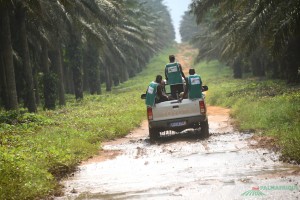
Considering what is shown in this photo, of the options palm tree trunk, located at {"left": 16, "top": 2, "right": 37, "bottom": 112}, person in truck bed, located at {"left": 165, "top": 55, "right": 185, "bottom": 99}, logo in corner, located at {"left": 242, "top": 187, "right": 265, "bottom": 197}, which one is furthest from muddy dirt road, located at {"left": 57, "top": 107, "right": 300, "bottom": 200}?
palm tree trunk, located at {"left": 16, "top": 2, "right": 37, "bottom": 112}

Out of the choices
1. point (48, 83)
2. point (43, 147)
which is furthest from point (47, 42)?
point (43, 147)

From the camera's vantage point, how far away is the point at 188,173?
27.8 feet

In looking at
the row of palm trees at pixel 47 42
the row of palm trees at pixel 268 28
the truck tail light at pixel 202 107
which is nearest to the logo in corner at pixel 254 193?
the truck tail light at pixel 202 107

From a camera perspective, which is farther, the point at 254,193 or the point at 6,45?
the point at 6,45

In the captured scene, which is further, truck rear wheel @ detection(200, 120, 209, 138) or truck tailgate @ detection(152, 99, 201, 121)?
truck rear wheel @ detection(200, 120, 209, 138)

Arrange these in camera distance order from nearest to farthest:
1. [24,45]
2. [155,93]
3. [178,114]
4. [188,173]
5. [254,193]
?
[254,193], [188,173], [178,114], [155,93], [24,45]

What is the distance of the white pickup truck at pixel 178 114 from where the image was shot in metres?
13.3

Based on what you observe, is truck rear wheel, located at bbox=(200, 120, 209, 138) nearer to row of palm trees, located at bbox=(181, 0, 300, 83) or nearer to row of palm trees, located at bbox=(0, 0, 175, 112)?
row of palm trees, located at bbox=(181, 0, 300, 83)

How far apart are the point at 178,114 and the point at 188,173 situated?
16.5 ft

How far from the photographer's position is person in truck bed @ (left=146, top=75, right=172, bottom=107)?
13534 millimetres

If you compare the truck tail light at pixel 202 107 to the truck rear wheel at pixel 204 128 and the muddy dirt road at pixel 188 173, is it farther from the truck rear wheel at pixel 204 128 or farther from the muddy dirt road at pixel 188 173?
the muddy dirt road at pixel 188 173

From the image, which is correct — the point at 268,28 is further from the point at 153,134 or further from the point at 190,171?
the point at 190,171

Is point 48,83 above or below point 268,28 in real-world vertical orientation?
below

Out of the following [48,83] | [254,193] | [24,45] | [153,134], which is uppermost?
[24,45]
